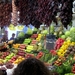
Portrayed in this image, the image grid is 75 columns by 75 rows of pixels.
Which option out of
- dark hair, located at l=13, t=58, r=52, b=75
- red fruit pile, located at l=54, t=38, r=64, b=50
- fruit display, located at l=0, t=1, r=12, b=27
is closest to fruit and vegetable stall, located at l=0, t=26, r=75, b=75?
red fruit pile, located at l=54, t=38, r=64, b=50

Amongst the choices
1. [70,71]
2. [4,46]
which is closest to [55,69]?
[70,71]

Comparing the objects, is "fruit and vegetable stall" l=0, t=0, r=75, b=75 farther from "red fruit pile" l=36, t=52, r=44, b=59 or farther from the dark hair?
the dark hair

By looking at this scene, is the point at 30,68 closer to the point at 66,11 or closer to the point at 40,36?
the point at 66,11

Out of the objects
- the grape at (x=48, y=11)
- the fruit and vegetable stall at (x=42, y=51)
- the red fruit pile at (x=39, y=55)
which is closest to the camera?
the grape at (x=48, y=11)

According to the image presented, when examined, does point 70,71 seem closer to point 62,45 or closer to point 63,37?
point 62,45

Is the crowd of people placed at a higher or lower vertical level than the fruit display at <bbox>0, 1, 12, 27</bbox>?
lower

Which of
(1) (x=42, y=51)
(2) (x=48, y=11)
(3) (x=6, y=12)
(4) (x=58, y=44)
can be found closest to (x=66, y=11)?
(2) (x=48, y=11)

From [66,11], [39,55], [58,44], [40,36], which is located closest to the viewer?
[66,11]

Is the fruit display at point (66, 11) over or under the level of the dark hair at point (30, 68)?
over

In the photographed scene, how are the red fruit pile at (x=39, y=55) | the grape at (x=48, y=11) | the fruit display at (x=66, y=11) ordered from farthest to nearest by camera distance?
1. the red fruit pile at (x=39, y=55)
2. the grape at (x=48, y=11)
3. the fruit display at (x=66, y=11)

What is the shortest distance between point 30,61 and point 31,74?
0.11m

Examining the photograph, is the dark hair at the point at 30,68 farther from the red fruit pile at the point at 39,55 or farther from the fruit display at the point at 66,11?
the red fruit pile at the point at 39,55

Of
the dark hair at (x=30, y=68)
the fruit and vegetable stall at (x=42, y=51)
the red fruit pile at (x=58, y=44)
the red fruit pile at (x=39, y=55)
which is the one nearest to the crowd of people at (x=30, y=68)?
the dark hair at (x=30, y=68)

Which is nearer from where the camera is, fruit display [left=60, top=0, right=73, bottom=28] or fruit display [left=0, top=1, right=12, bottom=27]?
fruit display [left=60, top=0, right=73, bottom=28]
